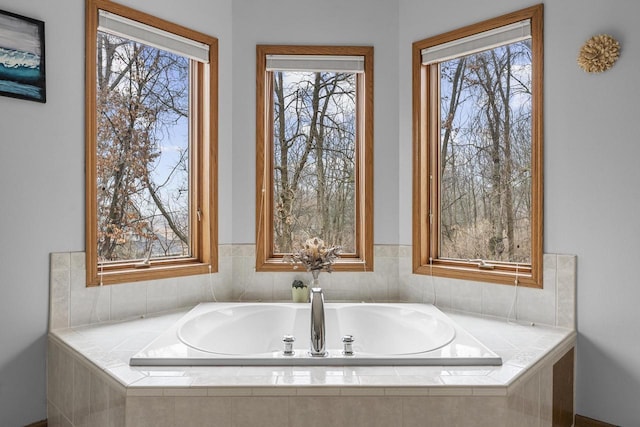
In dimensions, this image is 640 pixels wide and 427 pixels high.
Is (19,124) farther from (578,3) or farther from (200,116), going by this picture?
(578,3)

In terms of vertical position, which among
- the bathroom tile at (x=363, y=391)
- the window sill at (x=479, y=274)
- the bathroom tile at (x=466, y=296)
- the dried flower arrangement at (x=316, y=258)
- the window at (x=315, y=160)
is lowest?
the bathroom tile at (x=363, y=391)

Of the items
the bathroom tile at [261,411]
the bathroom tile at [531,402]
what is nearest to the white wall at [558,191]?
the bathroom tile at [531,402]

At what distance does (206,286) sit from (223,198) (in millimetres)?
568

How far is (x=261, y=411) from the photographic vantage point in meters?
1.43

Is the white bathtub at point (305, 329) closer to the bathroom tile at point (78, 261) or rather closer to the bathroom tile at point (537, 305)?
the bathroom tile at point (537, 305)

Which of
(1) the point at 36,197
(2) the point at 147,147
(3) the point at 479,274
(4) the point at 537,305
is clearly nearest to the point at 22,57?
(1) the point at 36,197

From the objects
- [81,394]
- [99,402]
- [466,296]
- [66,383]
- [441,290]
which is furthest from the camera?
[441,290]

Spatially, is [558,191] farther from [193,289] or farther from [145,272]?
[145,272]

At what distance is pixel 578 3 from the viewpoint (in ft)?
6.92

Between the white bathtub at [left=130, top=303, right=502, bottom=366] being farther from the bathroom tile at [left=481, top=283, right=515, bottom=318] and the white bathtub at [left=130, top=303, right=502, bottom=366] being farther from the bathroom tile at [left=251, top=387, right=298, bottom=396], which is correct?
the bathroom tile at [left=251, top=387, right=298, bottom=396]

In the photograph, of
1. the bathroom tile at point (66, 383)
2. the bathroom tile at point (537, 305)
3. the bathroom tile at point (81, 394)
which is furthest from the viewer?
the bathroom tile at point (537, 305)

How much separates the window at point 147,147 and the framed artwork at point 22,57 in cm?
22

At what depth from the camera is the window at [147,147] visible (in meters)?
2.29

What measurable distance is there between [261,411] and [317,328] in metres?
0.43
